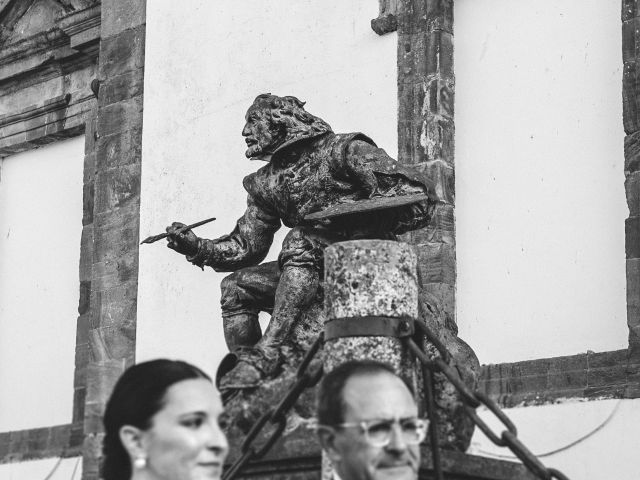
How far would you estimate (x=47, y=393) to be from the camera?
12531 mm

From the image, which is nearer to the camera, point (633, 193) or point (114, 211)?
point (633, 193)

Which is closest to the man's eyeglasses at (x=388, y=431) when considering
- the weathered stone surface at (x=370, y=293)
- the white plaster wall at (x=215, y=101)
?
the weathered stone surface at (x=370, y=293)

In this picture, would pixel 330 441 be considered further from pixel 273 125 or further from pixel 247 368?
pixel 273 125

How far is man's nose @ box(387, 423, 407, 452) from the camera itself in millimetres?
4355

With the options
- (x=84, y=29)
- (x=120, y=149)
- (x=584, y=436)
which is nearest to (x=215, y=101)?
(x=120, y=149)

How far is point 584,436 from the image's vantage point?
868cm

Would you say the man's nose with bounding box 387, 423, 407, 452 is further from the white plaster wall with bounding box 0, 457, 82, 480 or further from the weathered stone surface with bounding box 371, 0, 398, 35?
the white plaster wall with bounding box 0, 457, 82, 480

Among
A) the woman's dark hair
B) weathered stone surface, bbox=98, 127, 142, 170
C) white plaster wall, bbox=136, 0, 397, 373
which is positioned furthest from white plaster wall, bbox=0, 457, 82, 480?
the woman's dark hair

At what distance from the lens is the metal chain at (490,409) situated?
5289mm

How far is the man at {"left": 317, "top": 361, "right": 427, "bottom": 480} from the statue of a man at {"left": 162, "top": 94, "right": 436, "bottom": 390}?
252cm

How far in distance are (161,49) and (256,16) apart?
952 mm

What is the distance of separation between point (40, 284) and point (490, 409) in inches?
307

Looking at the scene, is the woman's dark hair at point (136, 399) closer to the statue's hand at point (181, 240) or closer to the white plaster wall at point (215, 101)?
the statue's hand at point (181, 240)

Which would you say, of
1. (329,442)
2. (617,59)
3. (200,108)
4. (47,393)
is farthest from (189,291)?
(329,442)
